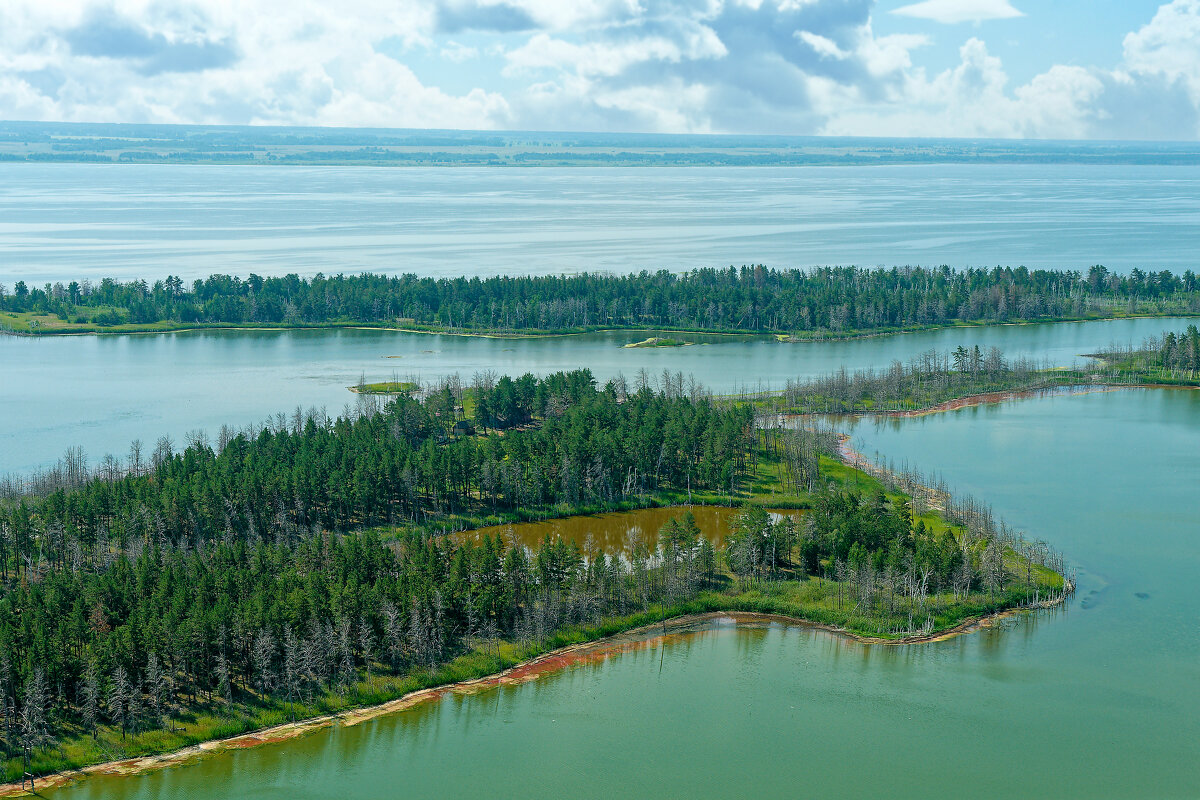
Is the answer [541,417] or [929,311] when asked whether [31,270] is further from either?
[929,311]

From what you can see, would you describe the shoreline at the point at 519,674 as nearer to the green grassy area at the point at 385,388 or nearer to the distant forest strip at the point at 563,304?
the green grassy area at the point at 385,388

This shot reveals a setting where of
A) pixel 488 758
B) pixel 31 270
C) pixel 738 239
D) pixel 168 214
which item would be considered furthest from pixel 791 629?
pixel 168 214

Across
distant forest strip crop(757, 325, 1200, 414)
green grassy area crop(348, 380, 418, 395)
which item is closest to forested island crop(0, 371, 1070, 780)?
distant forest strip crop(757, 325, 1200, 414)

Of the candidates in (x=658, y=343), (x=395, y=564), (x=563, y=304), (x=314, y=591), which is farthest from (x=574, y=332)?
(x=314, y=591)

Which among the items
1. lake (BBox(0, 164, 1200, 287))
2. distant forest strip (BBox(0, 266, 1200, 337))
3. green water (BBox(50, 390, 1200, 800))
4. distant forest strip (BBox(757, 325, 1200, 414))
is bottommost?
green water (BBox(50, 390, 1200, 800))

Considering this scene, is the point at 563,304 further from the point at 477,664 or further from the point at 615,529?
the point at 477,664

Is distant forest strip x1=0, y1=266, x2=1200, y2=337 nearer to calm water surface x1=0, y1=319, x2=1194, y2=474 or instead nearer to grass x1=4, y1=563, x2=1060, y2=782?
calm water surface x1=0, y1=319, x2=1194, y2=474
